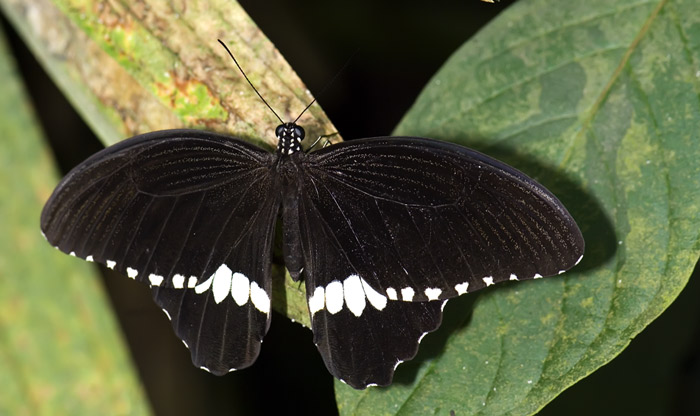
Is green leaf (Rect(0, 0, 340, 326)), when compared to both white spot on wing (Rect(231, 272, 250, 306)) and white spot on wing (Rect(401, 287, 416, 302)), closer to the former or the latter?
white spot on wing (Rect(231, 272, 250, 306))

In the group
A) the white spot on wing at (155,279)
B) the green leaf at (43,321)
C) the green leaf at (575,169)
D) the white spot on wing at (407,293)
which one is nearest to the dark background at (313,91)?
the green leaf at (43,321)

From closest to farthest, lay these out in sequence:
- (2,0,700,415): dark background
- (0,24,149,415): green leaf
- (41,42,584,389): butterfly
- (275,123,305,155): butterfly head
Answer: (41,42,584,389): butterfly → (275,123,305,155): butterfly head → (0,24,149,415): green leaf → (2,0,700,415): dark background

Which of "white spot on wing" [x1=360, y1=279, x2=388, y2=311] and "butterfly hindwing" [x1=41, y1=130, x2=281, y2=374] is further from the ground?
"butterfly hindwing" [x1=41, y1=130, x2=281, y2=374]

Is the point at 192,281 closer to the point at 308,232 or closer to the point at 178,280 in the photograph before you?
the point at 178,280

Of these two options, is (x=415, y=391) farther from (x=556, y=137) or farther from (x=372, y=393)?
(x=556, y=137)

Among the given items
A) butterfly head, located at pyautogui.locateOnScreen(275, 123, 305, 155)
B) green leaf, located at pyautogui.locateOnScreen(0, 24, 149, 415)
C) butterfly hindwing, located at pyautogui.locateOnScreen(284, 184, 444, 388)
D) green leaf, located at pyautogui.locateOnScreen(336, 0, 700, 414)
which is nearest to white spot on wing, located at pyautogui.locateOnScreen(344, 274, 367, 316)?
butterfly hindwing, located at pyautogui.locateOnScreen(284, 184, 444, 388)

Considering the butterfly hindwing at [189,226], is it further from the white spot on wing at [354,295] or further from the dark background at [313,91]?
the dark background at [313,91]

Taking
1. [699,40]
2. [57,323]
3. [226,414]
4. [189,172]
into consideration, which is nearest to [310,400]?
[226,414]
